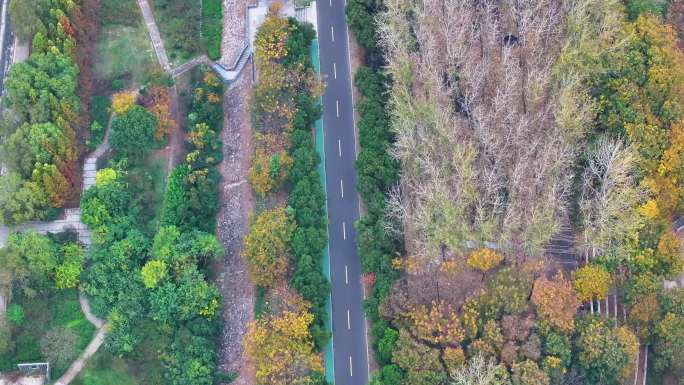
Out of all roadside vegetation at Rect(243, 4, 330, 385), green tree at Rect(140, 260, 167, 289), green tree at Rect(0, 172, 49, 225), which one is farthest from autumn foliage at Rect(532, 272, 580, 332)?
green tree at Rect(0, 172, 49, 225)

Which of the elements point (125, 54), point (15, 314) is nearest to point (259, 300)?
point (15, 314)

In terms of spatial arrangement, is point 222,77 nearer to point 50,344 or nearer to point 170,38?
point 170,38

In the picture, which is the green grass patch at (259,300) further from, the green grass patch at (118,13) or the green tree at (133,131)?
the green grass patch at (118,13)

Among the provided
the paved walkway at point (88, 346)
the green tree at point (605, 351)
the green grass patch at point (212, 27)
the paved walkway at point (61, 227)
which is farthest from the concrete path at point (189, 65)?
the green tree at point (605, 351)

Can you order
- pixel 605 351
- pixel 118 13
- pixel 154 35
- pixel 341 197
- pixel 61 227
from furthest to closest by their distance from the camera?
pixel 118 13, pixel 154 35, pixel 61 227, pixel 341 197, pixel 605 351

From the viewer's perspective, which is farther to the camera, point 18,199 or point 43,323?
point 18,199

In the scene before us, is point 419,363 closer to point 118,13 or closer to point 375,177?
point 375,177
